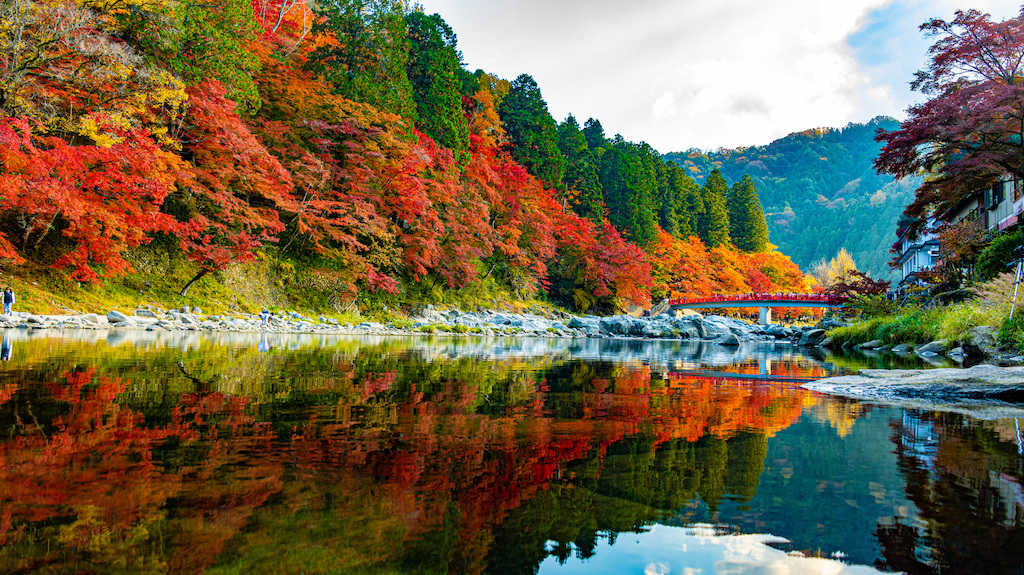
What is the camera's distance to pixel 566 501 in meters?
1.48

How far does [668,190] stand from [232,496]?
164 feet

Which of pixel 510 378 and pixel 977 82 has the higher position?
pixel 977 82

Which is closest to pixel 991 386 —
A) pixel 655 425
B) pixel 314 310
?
pixel 655 425

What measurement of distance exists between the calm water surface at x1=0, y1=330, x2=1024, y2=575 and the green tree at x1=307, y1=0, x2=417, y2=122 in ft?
61.8

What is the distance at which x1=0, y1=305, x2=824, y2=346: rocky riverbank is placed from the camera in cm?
1120

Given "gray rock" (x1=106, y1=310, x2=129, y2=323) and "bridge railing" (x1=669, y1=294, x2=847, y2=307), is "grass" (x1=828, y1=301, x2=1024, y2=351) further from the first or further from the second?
"bridge railing" (x1=669, y1=294, x2=847, y2=307)

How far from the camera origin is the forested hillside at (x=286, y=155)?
471 inches

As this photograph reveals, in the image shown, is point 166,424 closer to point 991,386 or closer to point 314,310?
point 991,386

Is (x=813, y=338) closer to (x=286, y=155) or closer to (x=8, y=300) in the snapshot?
(x=286, y=155)

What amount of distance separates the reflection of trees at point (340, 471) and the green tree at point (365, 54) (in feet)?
60.8

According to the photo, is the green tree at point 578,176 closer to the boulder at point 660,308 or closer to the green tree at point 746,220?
the boulder at point 660,308

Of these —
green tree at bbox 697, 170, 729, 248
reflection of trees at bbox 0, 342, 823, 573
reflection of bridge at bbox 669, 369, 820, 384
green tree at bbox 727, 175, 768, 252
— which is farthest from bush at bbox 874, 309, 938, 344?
green tree at bbox 727, 175, 768, 252

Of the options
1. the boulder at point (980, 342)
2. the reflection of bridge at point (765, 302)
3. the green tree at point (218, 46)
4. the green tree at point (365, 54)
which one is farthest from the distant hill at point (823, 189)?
the boulder at point (980, 342)

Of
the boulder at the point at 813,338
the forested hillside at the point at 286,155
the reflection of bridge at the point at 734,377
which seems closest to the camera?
the reflection of bridge at the point at 734,377
